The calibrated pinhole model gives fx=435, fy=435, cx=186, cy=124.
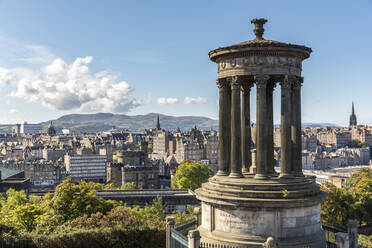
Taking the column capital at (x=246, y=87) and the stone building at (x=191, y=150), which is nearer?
the column capital at (x=246, y=87)

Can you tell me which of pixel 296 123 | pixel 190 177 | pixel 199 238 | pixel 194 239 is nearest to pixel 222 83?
pixel 296 123

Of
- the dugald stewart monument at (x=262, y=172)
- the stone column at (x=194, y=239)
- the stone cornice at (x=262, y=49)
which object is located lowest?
the stone column at (x=194, y=239)

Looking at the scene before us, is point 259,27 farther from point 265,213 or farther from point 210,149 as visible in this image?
point 210,149

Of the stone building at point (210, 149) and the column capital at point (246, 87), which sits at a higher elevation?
the column capital at point (246, 87)

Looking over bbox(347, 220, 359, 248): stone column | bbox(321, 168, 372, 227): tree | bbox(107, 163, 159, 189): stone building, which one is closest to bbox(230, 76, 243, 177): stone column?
bbox(347, 220, 359, 248): stone column

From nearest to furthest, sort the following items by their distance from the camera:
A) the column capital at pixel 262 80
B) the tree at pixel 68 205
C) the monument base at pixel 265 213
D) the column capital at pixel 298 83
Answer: the monument base at pixel 265 213 → the column capital at pixel 262 80 → the column capital at pixel 298 83 → the tree at pixel 68 205

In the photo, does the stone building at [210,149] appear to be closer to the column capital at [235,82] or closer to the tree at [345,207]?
the tree at [345,207]

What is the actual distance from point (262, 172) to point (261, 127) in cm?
211

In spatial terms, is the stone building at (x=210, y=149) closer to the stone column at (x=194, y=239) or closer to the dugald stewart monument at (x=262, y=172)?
the dugald stewart monument at (x=262, y=172)

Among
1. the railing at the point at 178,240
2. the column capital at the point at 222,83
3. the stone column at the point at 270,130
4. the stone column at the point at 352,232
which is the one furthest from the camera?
the column capital at the point at 222,83

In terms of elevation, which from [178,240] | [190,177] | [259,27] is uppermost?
[259,27]

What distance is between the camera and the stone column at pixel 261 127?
2042 cm

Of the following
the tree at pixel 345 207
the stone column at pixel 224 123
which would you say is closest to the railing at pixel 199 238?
the stone column at pixel 224 123

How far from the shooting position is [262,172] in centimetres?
2039
